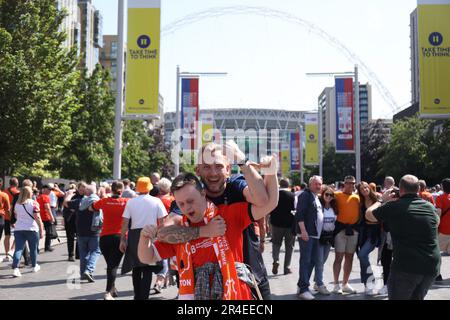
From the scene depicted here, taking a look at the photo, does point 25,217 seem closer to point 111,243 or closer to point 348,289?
point 111,243

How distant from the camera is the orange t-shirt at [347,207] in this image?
32.2 feet

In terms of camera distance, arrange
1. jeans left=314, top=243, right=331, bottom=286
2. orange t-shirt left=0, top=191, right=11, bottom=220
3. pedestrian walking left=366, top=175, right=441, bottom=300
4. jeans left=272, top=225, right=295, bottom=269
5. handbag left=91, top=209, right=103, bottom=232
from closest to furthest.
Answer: pedestrian walking left=366, top=175, right=441, bottom=300 < jeans left=314, top=243, right=331, bottom=286 < handbag left=91, top=209, right=103, bottom=232 < jeans left=272, top=225, right=295, bottom=269 < orange t-shirt left=0, top=191, right=11, bottom=220

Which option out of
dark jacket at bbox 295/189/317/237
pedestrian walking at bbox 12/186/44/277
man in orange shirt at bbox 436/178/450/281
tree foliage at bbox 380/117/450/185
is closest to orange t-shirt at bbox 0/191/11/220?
pedestrian walking at bbox 12/186/44/277

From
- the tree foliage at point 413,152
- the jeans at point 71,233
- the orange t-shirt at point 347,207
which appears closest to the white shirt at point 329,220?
the orange t-shirt at point 347,207

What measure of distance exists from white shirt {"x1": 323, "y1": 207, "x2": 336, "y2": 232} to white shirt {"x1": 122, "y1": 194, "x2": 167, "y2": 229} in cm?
328

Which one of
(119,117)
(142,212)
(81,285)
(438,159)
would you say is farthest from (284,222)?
(438,159)

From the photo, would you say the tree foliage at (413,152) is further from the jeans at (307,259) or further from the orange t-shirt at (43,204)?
the jeans at (307,259)

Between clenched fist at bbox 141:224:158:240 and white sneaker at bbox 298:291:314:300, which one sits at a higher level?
clenched fist at bbox 141:224:158:240

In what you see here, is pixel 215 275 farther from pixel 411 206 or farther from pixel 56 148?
pixel 56 148

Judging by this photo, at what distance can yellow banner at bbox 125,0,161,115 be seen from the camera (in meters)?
16.4

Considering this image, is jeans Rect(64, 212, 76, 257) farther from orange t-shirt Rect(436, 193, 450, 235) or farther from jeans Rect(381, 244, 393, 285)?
orange t-shirt Rect(436, 193, 450, 235)

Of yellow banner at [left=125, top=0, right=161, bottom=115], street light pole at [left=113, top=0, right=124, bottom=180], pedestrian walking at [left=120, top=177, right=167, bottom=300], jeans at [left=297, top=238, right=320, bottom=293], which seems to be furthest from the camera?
street light pole at [left=113, top=0, right=124, bottom=180]

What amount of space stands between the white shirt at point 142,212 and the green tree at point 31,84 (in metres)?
12.8
